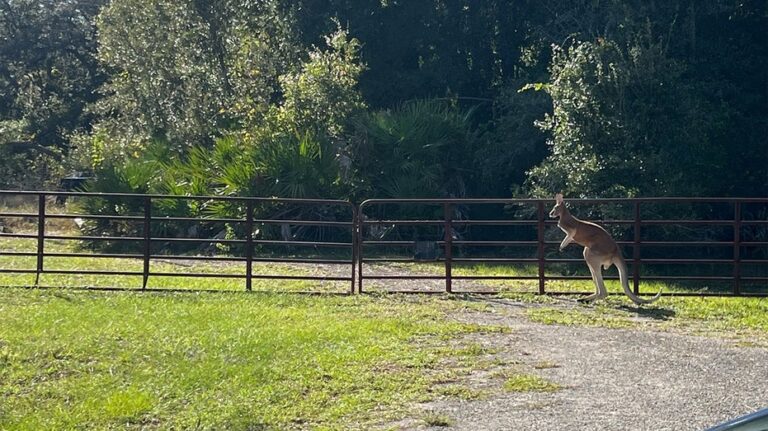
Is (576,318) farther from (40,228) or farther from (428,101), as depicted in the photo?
(428,101)

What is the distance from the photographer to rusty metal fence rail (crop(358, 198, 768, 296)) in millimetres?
15945

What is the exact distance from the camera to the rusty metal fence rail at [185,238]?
16.1 m

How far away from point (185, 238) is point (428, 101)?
8600 mm

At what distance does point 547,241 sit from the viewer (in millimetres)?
19797

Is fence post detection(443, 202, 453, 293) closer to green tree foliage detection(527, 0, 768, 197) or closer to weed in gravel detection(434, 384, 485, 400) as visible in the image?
weed in gravel detection(434, 384, 485, 400)

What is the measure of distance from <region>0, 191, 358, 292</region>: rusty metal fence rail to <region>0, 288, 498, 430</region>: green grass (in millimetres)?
1737

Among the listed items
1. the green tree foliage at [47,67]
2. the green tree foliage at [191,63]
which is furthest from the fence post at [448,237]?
the green tree foliage at [47,67]

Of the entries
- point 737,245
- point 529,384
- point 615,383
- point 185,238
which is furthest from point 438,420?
point 185,238

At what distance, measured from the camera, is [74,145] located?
127 ft

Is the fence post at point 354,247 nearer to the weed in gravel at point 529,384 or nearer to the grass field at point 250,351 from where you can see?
the grass field at point 250,351

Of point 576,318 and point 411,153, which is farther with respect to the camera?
point 411,153

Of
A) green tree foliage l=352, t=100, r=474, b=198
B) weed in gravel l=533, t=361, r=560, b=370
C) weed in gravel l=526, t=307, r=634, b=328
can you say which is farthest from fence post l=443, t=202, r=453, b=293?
green tree foliage l=352, t=100, r=474, b=198

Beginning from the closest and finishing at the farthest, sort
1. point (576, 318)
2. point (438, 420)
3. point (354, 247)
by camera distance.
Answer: point (438, 420)
point (576, 318)
point (354, 247)

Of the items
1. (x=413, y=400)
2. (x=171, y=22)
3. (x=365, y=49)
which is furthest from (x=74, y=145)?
(x=413, y=400)
